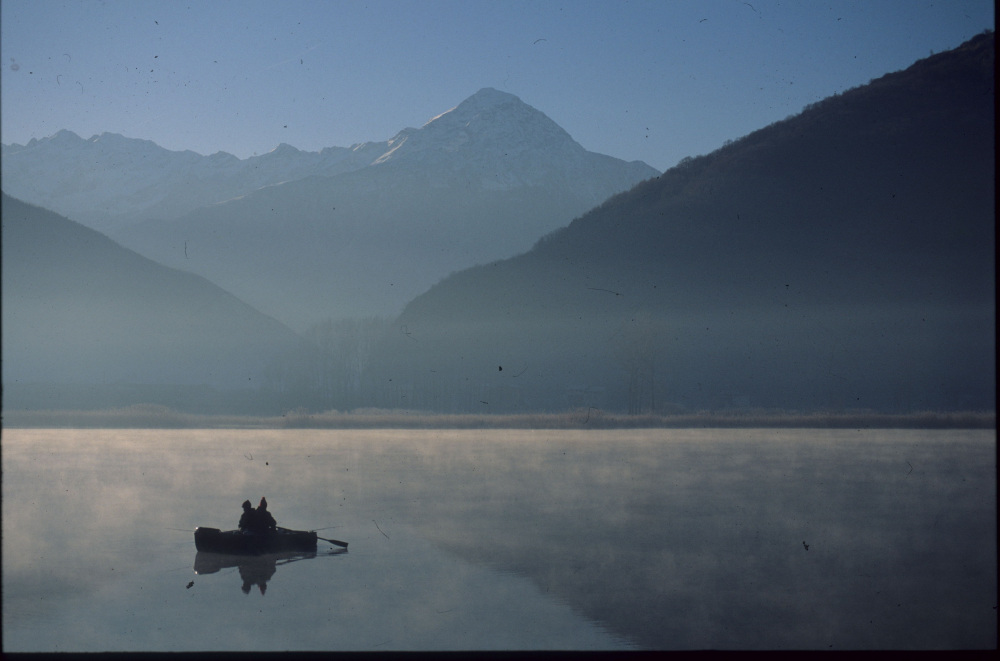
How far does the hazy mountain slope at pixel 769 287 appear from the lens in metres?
72.2

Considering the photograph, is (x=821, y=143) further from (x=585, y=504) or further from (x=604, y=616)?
(x=604, y=616)

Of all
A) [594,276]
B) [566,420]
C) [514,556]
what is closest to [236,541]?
[514,556]

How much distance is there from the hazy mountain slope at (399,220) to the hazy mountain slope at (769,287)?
179 inches

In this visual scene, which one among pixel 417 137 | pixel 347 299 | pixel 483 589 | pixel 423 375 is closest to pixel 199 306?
pixel 347 299

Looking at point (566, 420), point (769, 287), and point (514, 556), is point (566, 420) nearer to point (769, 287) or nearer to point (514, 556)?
point (769, 287)

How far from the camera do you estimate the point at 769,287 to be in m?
83.0

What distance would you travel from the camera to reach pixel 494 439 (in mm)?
57812

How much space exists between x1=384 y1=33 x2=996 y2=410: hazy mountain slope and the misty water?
29497 mm

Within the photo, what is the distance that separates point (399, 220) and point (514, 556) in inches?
2272

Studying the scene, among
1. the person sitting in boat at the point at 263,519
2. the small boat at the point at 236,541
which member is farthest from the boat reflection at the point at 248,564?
the person sitting in boat at the point at 263,519

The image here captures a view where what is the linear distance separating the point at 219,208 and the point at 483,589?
8297cm

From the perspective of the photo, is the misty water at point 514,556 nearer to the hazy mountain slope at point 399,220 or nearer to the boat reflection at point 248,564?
the boat reflection at point 248,564

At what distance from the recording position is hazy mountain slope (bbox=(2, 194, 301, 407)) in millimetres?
29828

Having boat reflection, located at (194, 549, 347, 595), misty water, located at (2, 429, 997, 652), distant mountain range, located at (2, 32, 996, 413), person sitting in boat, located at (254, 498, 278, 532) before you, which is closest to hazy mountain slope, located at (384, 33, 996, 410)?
distant mountain range, located at (2, 32, 996, 413)
